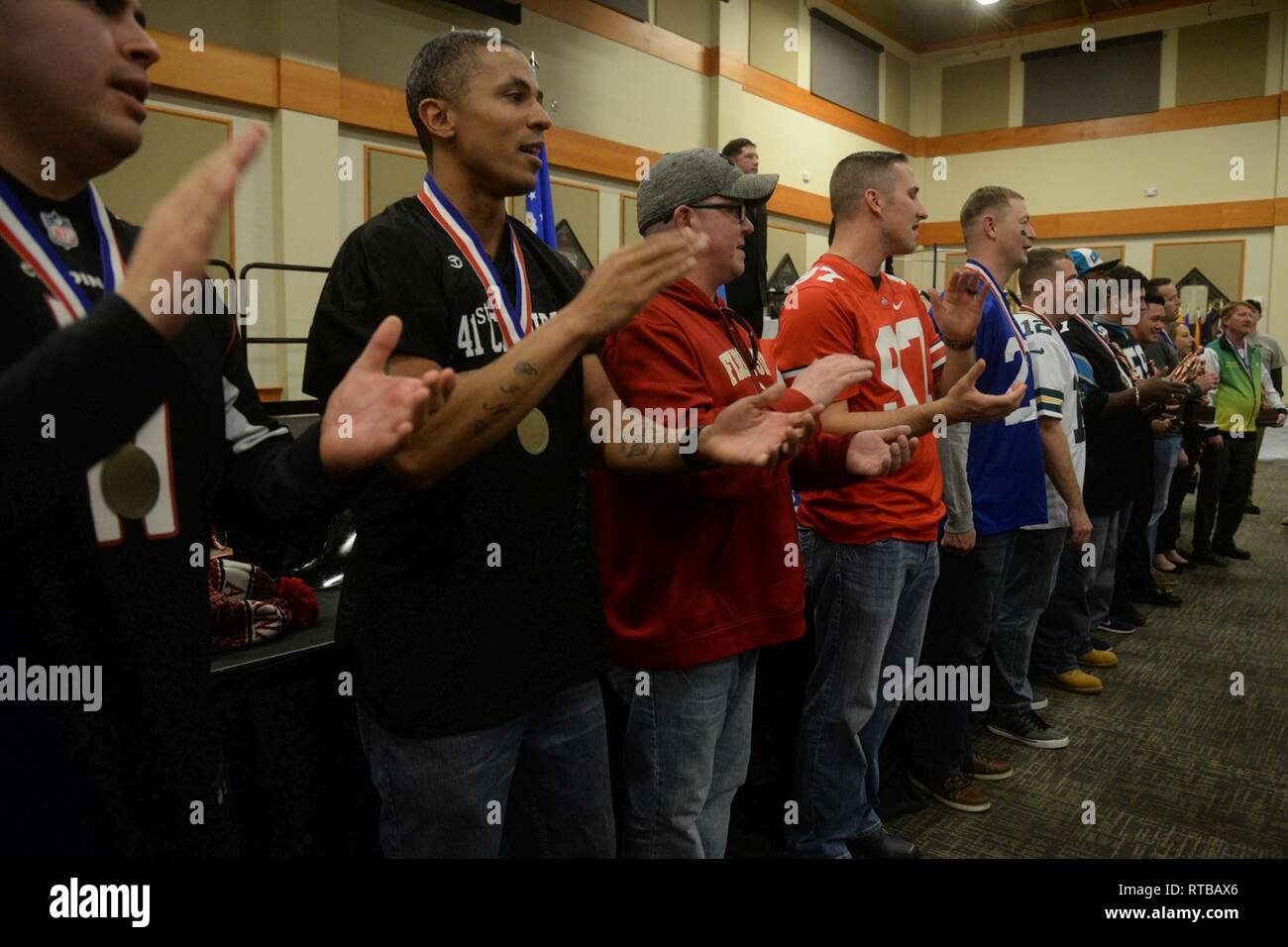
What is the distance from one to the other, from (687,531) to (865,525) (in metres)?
0.67

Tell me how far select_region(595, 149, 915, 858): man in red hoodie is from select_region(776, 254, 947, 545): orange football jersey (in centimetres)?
40

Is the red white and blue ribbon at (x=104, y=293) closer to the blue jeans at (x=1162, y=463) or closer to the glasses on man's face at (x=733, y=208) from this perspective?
the glasses on man's face at (x=733, y=208)

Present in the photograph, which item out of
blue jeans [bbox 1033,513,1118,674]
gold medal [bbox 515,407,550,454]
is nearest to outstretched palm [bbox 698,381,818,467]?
gold medal [bbox 515,407,550,454]

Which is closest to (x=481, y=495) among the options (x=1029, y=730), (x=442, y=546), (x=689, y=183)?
(x=442, y=546)

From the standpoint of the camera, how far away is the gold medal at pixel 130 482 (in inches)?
33.1

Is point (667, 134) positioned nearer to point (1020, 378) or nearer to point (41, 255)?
point (1020, 378)

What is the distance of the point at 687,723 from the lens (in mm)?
1543

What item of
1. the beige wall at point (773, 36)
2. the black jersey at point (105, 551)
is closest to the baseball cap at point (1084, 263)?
the black jersey at point (105, 551)

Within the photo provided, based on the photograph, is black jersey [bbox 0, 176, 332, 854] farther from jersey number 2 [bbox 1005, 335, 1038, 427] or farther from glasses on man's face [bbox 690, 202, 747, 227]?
jersey number 2 [bbox 1005, 335, 1038, 427]

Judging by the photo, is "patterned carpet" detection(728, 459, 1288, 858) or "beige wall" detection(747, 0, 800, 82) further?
"beige wall" detection(747, 0, 800, 82)

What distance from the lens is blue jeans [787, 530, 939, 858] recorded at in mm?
2084

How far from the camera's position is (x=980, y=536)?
2.69m
